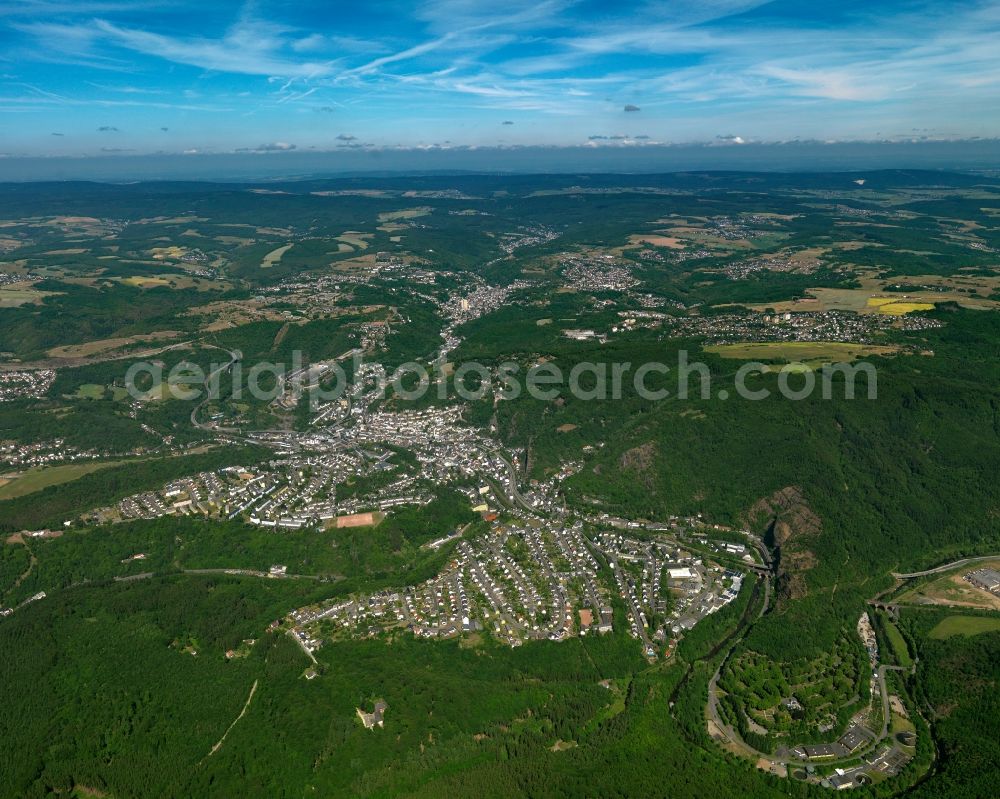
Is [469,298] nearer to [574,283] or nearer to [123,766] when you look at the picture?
[574,283]

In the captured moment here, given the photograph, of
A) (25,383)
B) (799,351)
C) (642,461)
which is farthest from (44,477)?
(799,351)

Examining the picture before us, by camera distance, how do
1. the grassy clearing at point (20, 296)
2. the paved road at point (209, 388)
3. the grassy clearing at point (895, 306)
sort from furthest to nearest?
the grassy clearing at point (20, 296), the grassy clearing at point (895, 306), the paved road at point (209, 388)

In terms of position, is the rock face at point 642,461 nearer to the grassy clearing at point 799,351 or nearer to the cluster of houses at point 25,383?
the grassy clearing at point 799,351

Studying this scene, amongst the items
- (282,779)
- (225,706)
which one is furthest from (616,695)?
(225,706)

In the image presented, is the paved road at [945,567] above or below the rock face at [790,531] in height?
below

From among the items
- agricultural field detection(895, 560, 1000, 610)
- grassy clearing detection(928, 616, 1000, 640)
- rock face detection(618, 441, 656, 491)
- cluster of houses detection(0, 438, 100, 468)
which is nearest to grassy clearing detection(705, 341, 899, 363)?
rock face detection(618, 441, 656, 491)

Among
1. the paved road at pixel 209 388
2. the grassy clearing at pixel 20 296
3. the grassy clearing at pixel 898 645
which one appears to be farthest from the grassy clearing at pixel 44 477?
the grassy clearing at pixel 898 645

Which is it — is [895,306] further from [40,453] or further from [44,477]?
[40,453]
